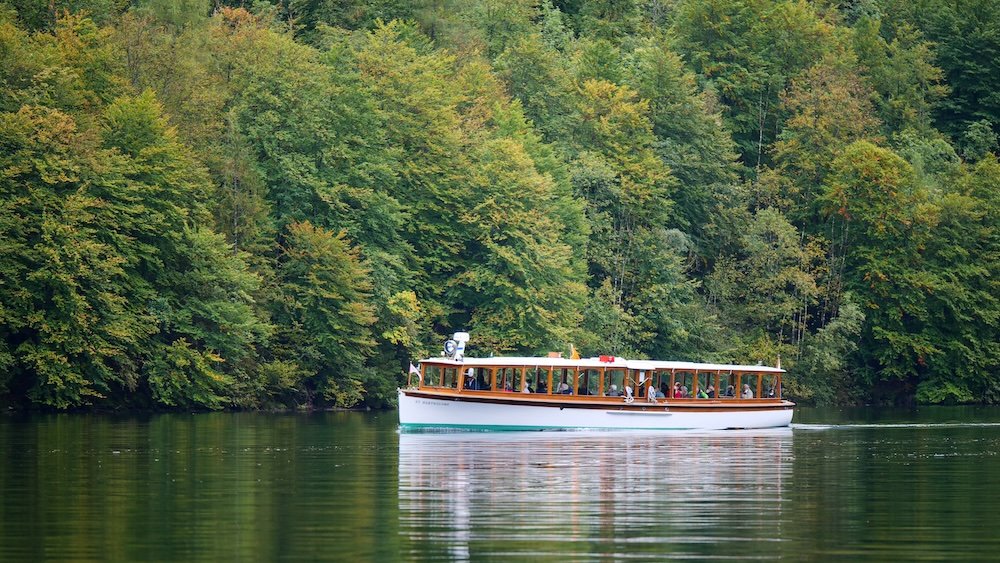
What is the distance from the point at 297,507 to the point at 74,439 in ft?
78.7

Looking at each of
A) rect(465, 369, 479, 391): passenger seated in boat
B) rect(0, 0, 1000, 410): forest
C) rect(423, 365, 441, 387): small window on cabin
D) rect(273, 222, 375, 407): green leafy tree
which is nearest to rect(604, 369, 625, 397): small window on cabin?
rect(465, 369, 479, 391): passenger seated in boat

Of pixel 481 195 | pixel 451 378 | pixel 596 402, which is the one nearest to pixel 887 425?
pixel 596 402

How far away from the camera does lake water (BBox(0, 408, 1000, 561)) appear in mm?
33406

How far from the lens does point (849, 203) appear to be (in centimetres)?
12175

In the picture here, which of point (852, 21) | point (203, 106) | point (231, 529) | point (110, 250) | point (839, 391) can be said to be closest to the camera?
point (231, 529)

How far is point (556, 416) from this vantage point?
73062 mm

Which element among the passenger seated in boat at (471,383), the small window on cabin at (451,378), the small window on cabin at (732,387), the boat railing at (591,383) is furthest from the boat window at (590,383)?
the small window on cabin at (732,387)

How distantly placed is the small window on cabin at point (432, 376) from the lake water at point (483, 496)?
4.06 meters

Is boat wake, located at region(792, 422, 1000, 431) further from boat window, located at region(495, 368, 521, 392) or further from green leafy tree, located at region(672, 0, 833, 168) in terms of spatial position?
green leafy tree, located at region(672, 0, 833, 168)

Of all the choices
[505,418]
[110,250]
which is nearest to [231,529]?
[505,418]

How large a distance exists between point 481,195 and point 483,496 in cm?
6431

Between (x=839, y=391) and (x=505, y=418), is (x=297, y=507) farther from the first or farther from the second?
(x=839, y=391)

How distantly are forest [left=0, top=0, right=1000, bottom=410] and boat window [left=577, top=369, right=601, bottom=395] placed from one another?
63.7ft

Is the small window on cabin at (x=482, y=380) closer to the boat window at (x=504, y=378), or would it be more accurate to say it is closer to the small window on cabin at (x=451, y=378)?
the boat window at (x=504, y=378)
